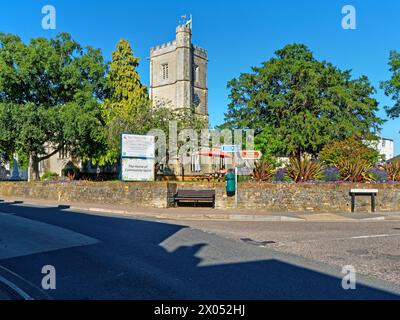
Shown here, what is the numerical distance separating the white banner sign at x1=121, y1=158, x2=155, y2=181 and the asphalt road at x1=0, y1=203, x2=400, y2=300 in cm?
909

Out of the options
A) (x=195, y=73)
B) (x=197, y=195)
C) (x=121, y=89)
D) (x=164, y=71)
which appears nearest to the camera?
(x=197, y=195)

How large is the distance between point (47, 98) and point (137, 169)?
57.3 ft

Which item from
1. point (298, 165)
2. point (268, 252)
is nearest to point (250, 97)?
point (298, 165)

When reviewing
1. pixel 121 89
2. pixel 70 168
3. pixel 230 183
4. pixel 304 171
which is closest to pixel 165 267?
pixel 230 183

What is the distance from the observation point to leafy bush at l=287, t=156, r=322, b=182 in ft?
61.2

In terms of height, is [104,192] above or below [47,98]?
below

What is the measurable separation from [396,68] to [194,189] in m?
31.3

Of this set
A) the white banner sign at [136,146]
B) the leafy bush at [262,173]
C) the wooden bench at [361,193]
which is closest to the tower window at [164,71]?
the white banner sign at [136,146]

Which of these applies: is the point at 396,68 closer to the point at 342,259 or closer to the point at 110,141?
the point at 110,141

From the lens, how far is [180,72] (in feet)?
208

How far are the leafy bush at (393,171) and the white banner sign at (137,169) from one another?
40.1 feet

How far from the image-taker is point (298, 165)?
18891 mm

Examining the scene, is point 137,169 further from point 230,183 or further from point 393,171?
point 393,171
